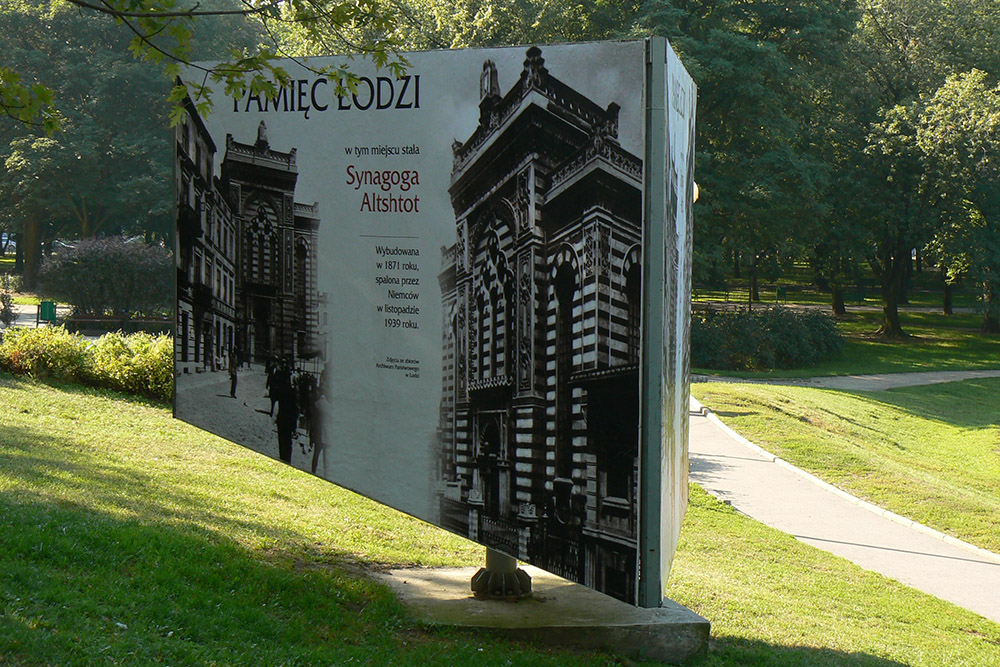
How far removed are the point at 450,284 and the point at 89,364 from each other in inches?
536

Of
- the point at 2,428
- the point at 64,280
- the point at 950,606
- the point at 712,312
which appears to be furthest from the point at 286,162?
the point at 712,312

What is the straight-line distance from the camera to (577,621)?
6.49 metres

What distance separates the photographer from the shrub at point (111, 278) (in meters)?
33.1

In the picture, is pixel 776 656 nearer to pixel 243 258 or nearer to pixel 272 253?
pixel 272 253

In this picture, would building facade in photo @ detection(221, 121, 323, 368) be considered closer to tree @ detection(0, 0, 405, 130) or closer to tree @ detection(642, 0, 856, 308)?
tree @ detection(0, 0, 405, 130)

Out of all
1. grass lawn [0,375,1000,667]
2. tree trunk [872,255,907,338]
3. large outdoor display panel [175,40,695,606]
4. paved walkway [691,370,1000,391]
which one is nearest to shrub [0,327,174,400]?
grass lawn [0,375,1000,667]

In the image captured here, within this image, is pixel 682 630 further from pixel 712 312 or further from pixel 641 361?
pixel 712 312

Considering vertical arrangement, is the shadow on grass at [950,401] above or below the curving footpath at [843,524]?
above

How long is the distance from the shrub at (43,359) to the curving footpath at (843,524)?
11206mm

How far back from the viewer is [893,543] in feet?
43.7

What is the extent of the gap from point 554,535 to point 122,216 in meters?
50.6

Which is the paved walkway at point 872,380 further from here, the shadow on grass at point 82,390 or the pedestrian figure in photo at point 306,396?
the pedestrian figure in photo at point 306,396

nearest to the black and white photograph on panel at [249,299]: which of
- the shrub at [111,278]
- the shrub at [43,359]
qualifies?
the shrub at [43,359]

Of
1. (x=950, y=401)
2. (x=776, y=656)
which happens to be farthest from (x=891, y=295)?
(x=776, y=656)
